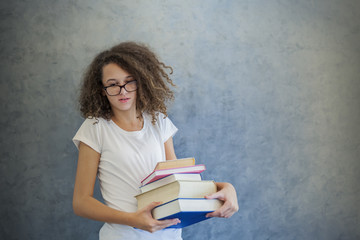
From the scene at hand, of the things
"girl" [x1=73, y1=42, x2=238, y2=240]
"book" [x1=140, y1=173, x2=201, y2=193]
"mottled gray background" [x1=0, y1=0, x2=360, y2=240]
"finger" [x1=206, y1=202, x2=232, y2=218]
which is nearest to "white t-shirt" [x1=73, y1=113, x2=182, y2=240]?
"girl" [x1=73, y1=42, x2=238, y2=240]

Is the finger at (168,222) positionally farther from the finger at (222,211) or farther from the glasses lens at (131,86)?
the glasses lens at (131,86)

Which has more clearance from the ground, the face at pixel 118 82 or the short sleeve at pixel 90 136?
the face at pixel 118 82

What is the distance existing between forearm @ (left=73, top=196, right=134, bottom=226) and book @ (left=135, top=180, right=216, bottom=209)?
0.07 m

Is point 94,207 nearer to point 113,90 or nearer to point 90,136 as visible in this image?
point 90,136

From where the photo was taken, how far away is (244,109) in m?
1.74

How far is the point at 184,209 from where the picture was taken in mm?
928

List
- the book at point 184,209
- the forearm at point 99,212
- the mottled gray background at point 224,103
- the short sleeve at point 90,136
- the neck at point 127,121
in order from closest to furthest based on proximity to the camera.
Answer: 1. the book at point 184,209
2. the forearm at point 99,212
3. the short sleeve at point 90,136
4. the neck at point 127,121
5. the mottled gray background at point 224,103

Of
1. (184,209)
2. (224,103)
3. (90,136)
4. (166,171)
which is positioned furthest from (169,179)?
(224,103)

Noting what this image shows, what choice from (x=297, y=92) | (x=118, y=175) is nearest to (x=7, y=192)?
(x=118, y=175)

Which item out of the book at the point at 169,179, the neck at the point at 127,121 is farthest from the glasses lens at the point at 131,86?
the book at the point at 169,179

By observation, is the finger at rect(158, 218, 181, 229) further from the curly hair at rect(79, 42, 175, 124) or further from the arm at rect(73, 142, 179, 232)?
the curly hair at rect(79, 42, 175, 124)

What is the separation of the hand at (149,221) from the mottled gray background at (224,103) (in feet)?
2.11

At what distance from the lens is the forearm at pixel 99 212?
104 centimetres

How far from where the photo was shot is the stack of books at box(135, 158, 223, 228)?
95 cm
